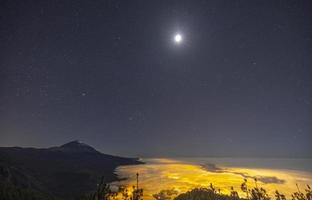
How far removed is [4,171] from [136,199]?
12986 cm

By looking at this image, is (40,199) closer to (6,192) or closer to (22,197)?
(22,197)

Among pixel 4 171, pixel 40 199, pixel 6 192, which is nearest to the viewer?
pixel 6 192

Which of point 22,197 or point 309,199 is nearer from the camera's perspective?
point 22,197

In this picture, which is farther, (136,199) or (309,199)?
(309,199)

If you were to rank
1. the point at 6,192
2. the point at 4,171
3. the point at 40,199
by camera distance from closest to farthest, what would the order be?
the point at 6,192
the point at 40,199
the point at 4,171

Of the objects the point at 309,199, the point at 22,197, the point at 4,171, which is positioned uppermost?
the point at 4,171

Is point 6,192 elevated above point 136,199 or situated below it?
above

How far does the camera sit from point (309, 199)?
199m

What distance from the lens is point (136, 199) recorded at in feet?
570

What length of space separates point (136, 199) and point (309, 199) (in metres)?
164

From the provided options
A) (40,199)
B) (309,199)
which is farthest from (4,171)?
(309,199)

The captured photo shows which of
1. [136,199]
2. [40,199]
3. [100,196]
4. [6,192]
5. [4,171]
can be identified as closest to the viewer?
[100,196]

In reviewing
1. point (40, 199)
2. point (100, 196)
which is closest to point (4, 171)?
Answer: point (40, 199)

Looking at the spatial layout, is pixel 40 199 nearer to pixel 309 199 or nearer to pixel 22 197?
pixel 22 197
